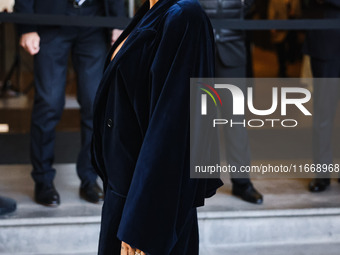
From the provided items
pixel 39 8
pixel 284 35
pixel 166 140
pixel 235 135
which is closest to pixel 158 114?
pixel 166 140

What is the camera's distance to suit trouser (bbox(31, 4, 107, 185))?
3.17m

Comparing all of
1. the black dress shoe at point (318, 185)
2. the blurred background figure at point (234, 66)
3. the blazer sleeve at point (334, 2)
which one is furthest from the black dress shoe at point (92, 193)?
the blazer sleeve at point (334, 2)

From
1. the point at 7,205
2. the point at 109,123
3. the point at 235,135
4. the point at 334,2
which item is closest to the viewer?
the point at 109,123

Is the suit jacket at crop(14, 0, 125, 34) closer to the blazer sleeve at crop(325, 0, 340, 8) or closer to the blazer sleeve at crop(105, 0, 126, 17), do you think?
the blazer sleeve at crop(105, 0, 126, 17)

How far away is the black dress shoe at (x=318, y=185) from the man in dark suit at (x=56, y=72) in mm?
1311

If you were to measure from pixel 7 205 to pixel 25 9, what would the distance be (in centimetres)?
108

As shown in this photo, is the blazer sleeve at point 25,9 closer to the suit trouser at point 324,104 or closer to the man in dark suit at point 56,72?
the man in dark suit at point 56,72

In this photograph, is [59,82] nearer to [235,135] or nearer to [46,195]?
[46,195]

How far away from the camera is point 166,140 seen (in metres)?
1.34

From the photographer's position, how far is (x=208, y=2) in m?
3.28

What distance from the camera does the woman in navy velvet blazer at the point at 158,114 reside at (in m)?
1.33

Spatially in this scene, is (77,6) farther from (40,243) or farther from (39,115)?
(40,243)

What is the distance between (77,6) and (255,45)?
9.42 metres


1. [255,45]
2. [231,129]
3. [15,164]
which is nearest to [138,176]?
[231,129]
